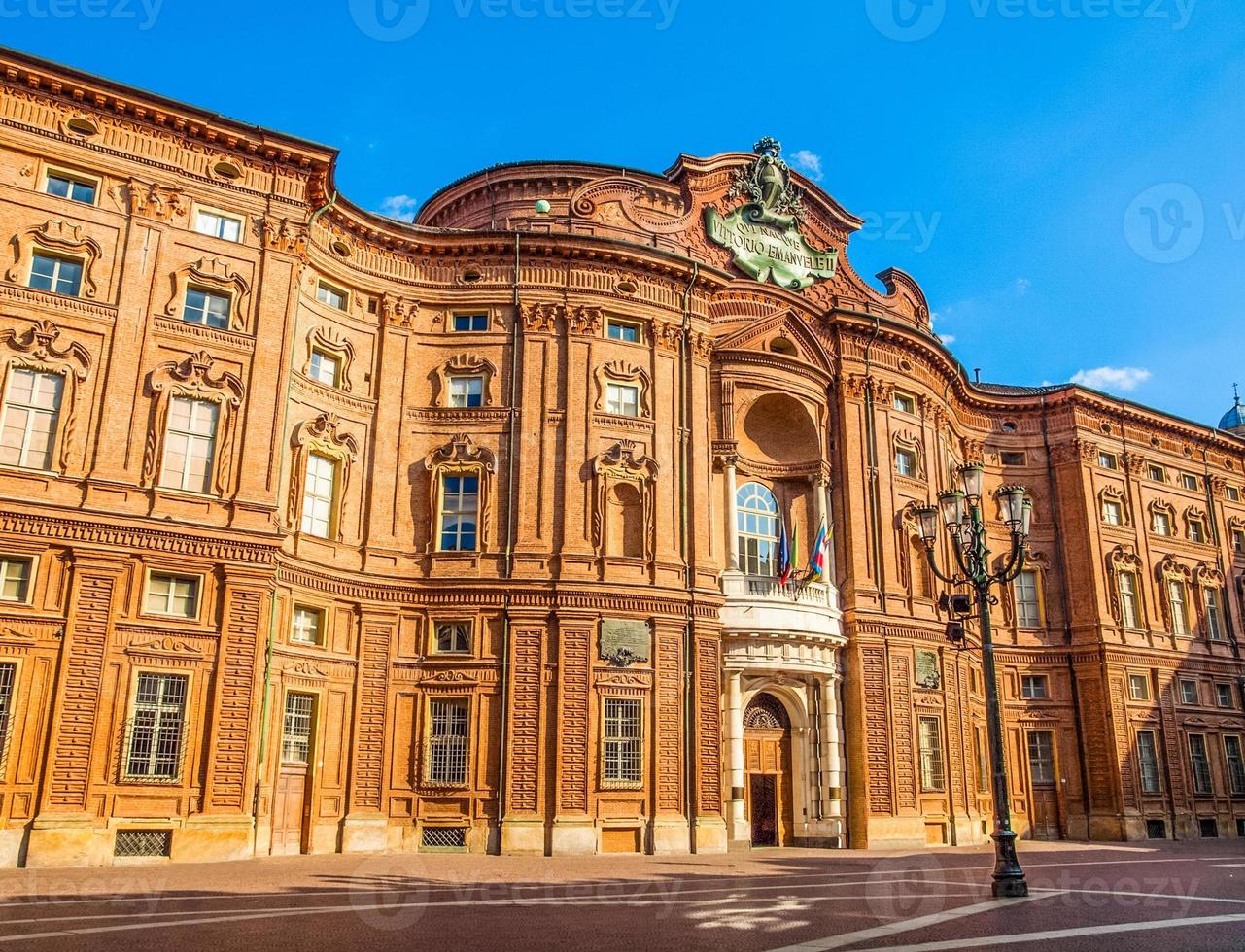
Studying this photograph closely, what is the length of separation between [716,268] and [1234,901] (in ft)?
78.2

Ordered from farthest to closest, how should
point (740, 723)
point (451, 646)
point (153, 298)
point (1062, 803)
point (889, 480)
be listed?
point (1062, 803) → point (889, 480) → point (740, 723) → point (451, 646) → point (153, 298)

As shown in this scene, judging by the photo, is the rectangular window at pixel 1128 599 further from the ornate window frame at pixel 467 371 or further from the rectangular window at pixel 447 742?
the rectangular window at pixel 447 742

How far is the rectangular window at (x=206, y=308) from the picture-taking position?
2773 cm

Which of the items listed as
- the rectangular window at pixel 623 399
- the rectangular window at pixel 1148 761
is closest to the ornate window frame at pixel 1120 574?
the rectangular window at pixel 1148 761

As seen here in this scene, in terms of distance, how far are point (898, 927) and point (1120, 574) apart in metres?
37.2

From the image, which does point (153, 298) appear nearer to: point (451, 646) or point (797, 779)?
point (451, 646)

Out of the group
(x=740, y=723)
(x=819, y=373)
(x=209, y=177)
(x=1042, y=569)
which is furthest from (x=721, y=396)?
(x=1042, y=569)

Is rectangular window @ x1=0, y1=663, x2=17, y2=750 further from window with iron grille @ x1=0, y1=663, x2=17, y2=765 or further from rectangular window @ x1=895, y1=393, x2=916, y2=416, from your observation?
rectangular window @ x1=895, y1=393, x2=916, y2=416

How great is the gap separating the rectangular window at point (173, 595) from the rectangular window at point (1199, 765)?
1620 inches

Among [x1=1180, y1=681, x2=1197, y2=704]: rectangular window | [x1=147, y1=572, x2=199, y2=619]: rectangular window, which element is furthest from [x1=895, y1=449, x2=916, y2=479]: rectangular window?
[x1=147, y1=572, x2=199, y2=619]: rectangular window

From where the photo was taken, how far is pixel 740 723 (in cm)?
3284

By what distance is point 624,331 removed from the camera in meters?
34.2

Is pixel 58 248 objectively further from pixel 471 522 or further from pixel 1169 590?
pixel 1169 590

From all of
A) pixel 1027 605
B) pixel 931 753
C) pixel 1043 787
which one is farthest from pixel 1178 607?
pixel 931 753
